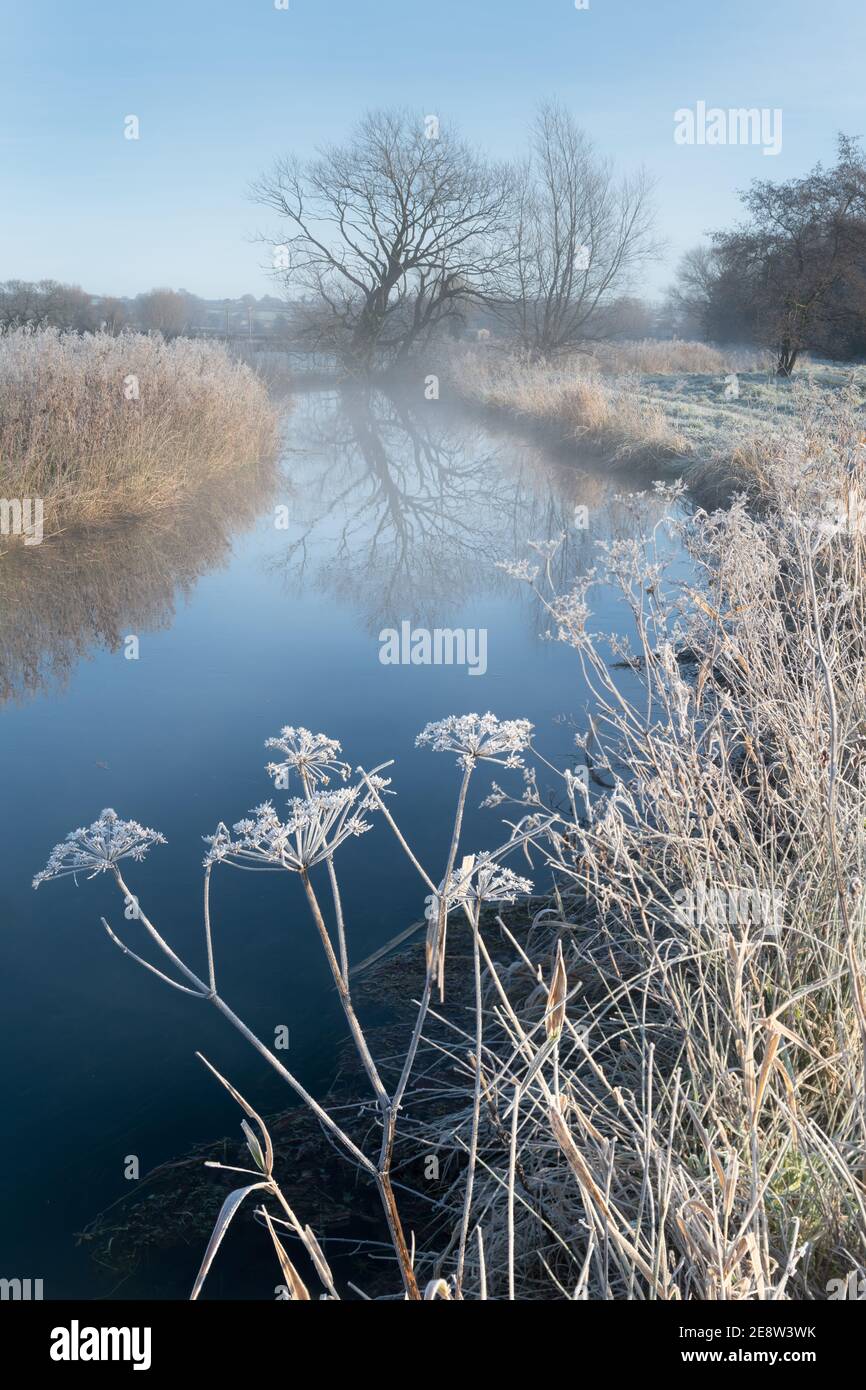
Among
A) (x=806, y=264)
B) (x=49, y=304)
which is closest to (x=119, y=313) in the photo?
(x=49, y=304)

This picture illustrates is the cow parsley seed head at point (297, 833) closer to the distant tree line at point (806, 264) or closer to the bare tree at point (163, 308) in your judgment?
the distant tree line at point (806, 264)

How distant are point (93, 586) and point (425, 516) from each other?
4.09 m

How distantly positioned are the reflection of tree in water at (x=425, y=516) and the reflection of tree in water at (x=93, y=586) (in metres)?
0.79

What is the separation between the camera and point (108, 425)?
8.79 m

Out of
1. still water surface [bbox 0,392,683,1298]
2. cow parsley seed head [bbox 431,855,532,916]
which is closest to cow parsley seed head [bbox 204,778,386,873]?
cow parsley seed head [bbox 431,855,532,916]

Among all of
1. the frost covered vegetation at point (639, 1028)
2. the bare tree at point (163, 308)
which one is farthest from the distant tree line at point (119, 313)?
the frost covered vegetation at point (639, 1028)

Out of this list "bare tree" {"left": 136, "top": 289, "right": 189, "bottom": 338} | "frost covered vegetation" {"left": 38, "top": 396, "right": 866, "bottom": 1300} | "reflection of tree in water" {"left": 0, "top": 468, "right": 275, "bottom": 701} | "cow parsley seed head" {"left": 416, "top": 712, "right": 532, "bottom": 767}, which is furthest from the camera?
"bare tree" {"left": 136, "top": 289, "right": 189, "bottom": 338}

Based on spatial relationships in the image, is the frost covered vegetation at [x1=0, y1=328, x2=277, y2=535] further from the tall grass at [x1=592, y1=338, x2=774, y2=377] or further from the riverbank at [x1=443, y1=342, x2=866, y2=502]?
the tall grass at [x1=592, y1=338, x2=774, y2=377]

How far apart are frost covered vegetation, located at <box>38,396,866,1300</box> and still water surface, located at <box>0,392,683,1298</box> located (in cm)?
22

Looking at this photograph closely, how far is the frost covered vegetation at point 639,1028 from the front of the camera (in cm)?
117

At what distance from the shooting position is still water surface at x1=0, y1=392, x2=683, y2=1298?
8.31 feet

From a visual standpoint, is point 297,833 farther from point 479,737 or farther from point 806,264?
point 806,264

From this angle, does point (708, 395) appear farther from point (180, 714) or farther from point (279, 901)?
point (279, 901)

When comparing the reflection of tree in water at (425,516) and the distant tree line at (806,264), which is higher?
the distant tree line at (806,264)
